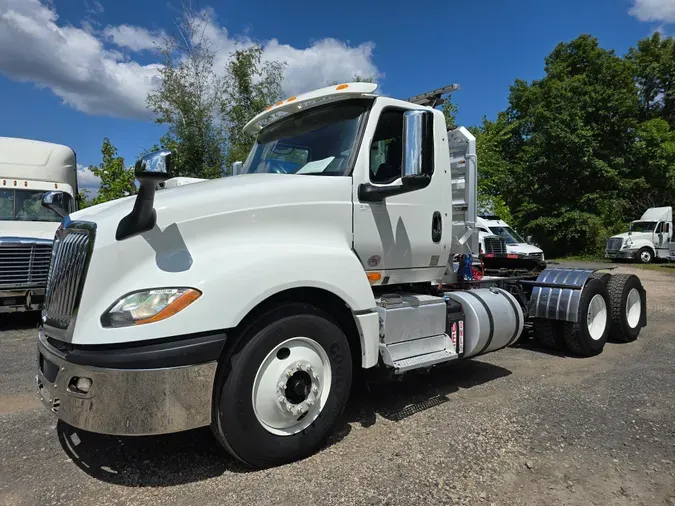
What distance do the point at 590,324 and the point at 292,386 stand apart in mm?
4959

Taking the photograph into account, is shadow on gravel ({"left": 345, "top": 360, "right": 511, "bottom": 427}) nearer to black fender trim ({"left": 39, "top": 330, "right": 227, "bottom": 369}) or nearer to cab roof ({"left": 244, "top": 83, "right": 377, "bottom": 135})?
black fender trim ({"left": 39, "top": 330, "right": 227, "bottom": 369})

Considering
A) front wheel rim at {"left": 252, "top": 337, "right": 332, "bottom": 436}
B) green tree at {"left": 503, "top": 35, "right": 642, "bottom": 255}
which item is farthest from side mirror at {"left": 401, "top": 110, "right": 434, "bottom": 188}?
green tree at {"left": 503, "top": 35, "right": 642, "bottom": 255}

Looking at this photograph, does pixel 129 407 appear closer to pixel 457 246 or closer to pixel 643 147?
pixel 457 246

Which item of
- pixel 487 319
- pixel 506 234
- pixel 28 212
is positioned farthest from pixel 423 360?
pixel 506 234

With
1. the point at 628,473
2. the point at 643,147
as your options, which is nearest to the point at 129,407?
the point at 628,473

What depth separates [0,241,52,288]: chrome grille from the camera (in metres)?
8.15

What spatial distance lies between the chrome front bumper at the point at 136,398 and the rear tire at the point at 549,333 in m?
5.02

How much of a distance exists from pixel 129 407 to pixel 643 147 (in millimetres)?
34108

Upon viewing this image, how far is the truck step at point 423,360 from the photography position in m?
3.86

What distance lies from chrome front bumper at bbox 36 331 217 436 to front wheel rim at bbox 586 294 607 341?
216 inches

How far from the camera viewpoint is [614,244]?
2641 centimetres

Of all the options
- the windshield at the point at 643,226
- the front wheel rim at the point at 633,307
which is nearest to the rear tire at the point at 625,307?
the front wheel rim at the point at 633,307

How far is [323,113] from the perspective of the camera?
170 inches

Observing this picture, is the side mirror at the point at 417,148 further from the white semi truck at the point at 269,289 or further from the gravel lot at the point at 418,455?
the gravel lot at the point at 418,455
